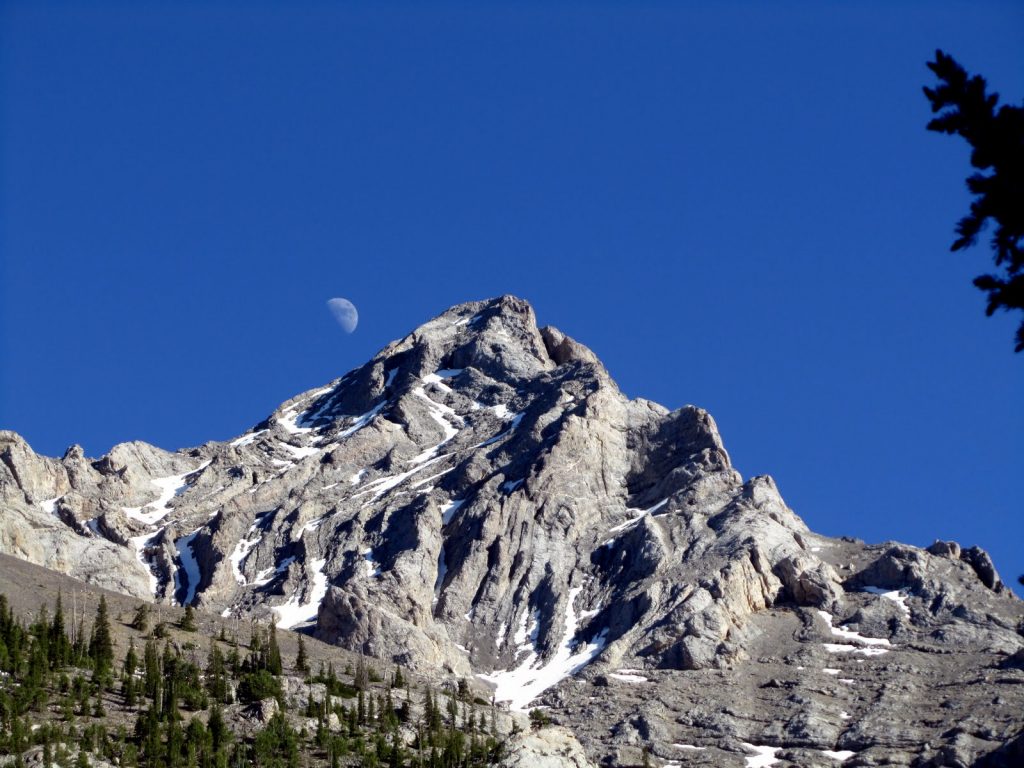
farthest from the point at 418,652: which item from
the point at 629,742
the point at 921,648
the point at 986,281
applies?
the point at 986,281

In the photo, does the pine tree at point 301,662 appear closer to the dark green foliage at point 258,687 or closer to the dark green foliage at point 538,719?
the dark green foliage at point 258,687

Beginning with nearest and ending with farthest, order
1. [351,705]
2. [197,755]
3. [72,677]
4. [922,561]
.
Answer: [197,755], [72,677], [351,705], [922,561]

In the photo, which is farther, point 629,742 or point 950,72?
point 629,742

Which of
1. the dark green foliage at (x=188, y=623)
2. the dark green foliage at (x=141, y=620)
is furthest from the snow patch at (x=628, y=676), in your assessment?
the dark green foliage at (x=141, y=620)

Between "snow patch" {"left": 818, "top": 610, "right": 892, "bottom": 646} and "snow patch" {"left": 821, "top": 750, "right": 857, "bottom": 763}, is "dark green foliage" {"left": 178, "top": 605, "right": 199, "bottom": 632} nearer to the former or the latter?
"snow patch" {"left": 821, "top": 750, "right": 857, "bottom": 763}

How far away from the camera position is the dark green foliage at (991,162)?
18859 mm

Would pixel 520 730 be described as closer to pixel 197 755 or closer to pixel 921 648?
pixel 197 755

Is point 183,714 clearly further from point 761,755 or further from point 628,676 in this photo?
point 628,676

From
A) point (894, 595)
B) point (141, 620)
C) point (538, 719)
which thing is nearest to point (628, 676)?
point (538, 719)

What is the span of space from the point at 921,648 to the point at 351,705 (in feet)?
254

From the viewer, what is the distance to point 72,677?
128000 millimetres

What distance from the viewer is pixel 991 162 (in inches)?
744

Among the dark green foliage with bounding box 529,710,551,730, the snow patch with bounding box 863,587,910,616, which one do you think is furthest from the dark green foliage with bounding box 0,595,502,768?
the snow patch with bounding box 863,587,910,616

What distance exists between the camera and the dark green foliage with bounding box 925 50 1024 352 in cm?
1886
